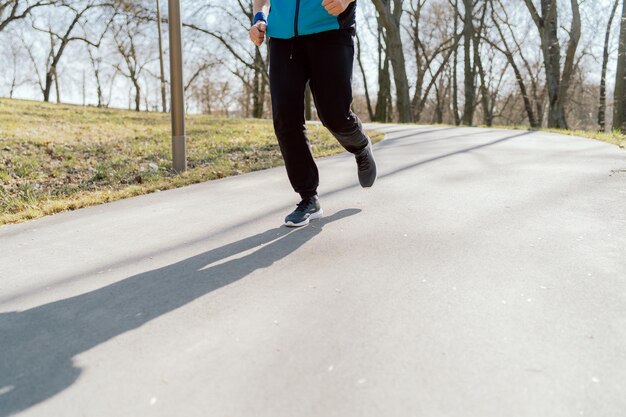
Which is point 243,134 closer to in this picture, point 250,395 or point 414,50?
point 250,395

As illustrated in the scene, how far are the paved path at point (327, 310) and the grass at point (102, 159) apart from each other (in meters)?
1.02

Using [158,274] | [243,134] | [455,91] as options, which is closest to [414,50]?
[455,91]

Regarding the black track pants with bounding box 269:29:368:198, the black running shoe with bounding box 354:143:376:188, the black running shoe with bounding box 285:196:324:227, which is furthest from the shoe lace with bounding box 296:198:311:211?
the black running shoe with bounding box 354:143:376:188

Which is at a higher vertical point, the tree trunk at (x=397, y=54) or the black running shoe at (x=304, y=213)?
the tree trunk at (x=397, y=54)

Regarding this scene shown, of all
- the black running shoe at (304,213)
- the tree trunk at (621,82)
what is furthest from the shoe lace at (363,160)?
the tree trunk at (621,82)

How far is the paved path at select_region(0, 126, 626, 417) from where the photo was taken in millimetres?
1513

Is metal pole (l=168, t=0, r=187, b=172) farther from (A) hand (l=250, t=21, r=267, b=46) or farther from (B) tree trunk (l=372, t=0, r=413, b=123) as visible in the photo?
(B) tree trunk (l=372, t=0, r=413, b=123)

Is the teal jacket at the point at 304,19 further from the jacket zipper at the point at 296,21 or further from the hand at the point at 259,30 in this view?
the hand at the point at 259,30

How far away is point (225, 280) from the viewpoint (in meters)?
2.44

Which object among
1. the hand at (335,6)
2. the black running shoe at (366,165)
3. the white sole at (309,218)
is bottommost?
the white sole at (309,218)

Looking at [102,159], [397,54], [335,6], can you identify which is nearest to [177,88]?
[102,159]

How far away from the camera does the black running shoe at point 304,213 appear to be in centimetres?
333

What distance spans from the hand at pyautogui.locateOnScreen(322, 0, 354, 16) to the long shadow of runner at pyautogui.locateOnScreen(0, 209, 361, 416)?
1306 millimetres

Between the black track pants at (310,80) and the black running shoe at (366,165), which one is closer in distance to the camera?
the black track pants at (310,80)
